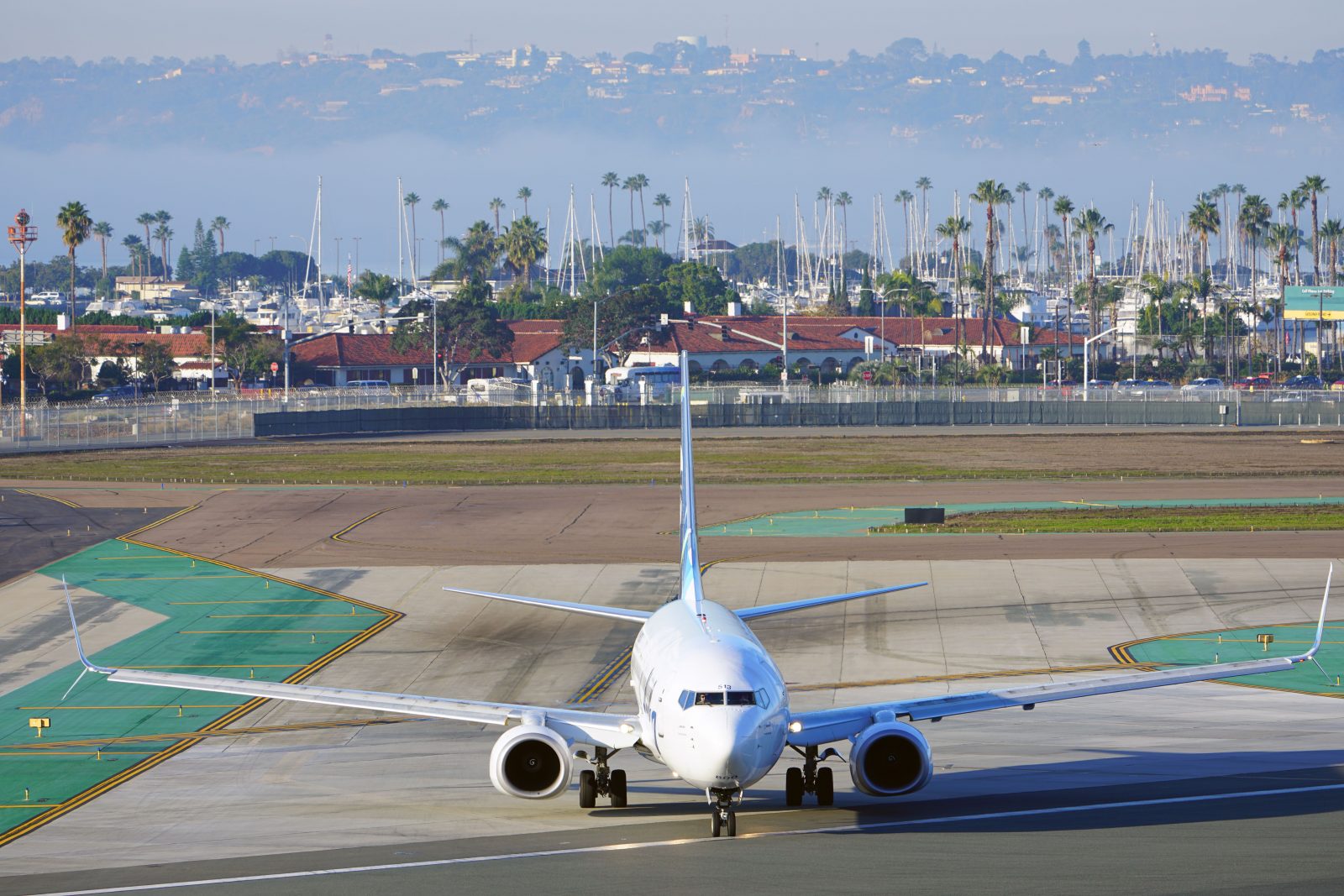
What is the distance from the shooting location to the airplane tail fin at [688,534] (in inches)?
1128

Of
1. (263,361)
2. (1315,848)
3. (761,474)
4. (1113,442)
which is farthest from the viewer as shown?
(263,361)

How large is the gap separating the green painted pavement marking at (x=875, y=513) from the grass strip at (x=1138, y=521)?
5.32 feet

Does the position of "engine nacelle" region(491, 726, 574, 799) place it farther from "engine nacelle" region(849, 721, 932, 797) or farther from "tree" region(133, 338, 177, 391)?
"tree" region(133, 338, 177, 391)

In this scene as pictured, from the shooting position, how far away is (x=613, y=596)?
2003 inches

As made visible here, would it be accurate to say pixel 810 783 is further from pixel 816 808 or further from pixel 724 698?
pixel 724 698

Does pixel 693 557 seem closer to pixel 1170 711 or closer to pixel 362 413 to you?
pixel 1170 711

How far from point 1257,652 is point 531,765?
25922 mm

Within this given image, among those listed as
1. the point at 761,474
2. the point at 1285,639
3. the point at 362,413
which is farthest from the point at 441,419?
the point at 1285,639

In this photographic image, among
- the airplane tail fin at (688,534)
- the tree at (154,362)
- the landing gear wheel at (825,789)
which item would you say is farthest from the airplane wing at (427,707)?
the tree at (154,362)

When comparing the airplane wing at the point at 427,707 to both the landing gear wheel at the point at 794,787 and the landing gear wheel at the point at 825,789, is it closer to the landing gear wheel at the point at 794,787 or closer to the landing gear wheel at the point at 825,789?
the landing gear wheel at the point at 794,787

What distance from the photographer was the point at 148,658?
4241cm

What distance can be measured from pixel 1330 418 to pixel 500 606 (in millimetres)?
110421

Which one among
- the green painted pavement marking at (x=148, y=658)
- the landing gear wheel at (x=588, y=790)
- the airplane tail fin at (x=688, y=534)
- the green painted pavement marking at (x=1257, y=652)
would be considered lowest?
the green painted pavement marking at (x=1257, y=652)

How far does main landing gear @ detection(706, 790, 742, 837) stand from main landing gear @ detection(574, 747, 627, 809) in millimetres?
2386
